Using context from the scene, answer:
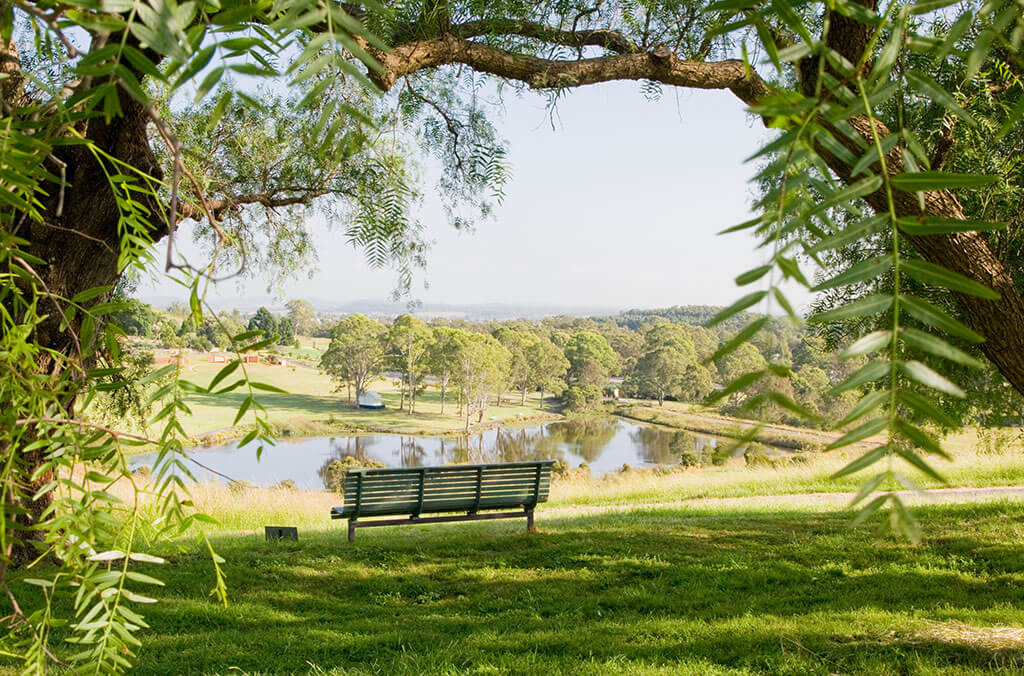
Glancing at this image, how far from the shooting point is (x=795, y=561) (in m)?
5.57

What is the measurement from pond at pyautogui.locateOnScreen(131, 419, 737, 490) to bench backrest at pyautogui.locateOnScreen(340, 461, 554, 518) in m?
19.7

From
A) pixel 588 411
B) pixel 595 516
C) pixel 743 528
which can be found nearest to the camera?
pixel 743 528

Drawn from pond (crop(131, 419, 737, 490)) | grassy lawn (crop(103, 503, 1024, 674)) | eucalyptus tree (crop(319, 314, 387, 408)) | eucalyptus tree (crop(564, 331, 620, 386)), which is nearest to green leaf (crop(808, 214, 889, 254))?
grassy lawn (crop(103, 503, 1024, 674))

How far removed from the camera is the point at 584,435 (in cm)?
4062

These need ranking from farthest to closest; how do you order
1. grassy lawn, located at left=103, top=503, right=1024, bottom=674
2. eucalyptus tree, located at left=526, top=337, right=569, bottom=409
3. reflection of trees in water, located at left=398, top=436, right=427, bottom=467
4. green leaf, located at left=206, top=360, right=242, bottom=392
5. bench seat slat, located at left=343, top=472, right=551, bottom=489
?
eucalyptus tree, located at left=526, top=337, right=569, bottom=409 → reflection of trees in water, located at left=398, top=436, right=427, bottom=467 → bench seat slat, located at left=343, top=472, right=551, bottom=489 → grassy lawn, located at left=103, top=503, right=1024, bottom=674 → green leaf, located at left=206, top=360, right=242, bottom=392

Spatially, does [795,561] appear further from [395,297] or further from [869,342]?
[869,342]

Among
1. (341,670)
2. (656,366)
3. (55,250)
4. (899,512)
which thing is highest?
(656,366)

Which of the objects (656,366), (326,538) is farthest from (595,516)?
(656,366)

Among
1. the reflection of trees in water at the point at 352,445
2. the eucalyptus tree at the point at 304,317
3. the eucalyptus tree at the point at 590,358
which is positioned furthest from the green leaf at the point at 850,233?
the eucalyptus tree at the point at 590,358

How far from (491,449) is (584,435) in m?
7.51

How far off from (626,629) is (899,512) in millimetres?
3928

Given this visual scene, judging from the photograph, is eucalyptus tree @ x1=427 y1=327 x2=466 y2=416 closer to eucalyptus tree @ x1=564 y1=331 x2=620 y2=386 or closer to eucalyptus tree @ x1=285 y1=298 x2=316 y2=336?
eucalyptus tree @ x1=285 y1=298 x2=316 y2=336

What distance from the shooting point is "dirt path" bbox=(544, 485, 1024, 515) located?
941 cm

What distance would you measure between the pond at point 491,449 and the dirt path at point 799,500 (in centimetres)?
1551
